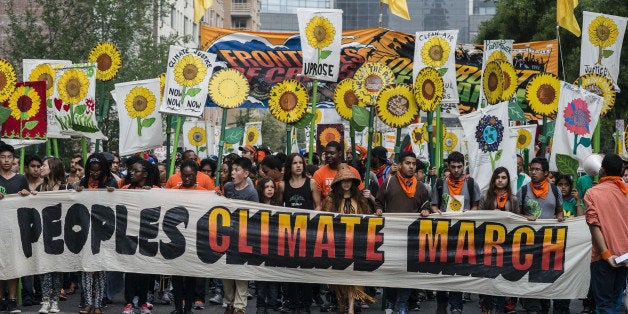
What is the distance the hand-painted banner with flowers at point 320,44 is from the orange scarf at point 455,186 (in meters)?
3.60

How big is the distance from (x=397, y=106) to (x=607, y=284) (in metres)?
5.60

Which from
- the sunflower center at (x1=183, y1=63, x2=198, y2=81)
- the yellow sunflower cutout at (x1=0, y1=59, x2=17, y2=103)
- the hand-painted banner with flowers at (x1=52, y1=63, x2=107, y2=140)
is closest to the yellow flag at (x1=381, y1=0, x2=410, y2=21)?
the sunflower center at (x1=183, y1=63, x2=198, y2=81)

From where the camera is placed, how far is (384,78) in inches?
592

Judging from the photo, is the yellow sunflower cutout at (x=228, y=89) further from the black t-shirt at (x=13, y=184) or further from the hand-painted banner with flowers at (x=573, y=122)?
the hand-painted banner with flowers at (x=573, y=122)

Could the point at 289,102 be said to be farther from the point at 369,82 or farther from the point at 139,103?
the point at 139,103

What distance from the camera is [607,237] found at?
31.0ft

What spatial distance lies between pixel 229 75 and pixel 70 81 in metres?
2.49

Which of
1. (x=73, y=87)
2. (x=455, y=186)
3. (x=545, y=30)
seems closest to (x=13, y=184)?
(x=73, y=87)

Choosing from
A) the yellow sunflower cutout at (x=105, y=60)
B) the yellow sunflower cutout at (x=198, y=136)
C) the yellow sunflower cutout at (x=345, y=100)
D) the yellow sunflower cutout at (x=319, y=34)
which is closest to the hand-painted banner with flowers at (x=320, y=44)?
the yellow sunflower cutout at (x=319, y=34)

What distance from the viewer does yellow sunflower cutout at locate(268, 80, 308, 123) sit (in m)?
15.2

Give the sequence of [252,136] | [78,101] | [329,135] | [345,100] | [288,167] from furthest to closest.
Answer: [252,136] < [329,135] < [345,100] < [78,101] < [288,167]

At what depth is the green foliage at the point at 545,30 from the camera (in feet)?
105

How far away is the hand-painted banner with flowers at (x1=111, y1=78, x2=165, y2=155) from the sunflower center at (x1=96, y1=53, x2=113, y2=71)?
551 mm

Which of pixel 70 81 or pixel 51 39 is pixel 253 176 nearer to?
pixel 70 81
